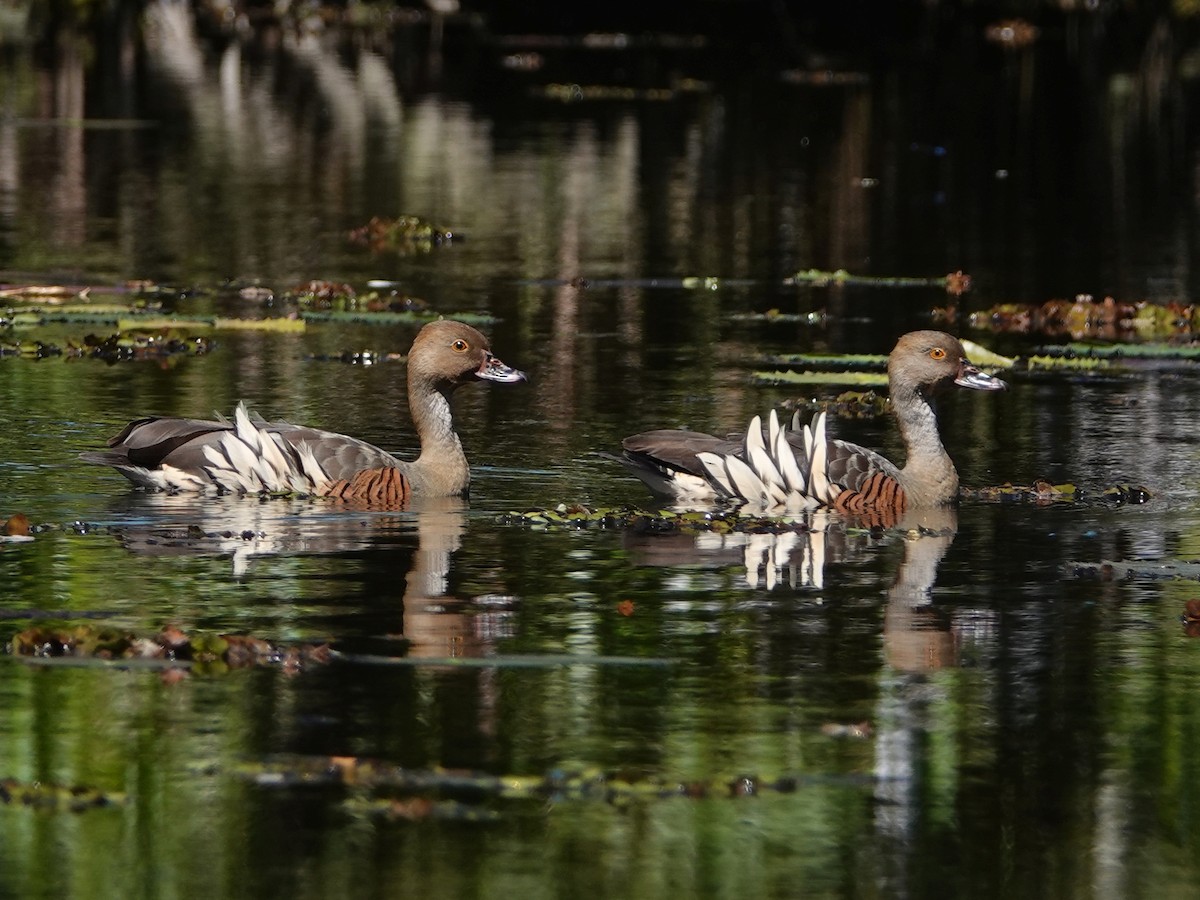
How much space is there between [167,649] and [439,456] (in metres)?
4.21

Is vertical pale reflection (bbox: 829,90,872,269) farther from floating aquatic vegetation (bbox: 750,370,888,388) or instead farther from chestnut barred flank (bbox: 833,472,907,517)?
chestnut barred flank (bbox: 833,472,907,517)

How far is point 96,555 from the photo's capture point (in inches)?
528

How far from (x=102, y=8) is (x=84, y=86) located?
21662mm

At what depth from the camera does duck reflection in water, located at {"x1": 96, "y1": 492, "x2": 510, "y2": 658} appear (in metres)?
12.2

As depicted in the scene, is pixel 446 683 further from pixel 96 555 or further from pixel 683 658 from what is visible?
pixel 96 555

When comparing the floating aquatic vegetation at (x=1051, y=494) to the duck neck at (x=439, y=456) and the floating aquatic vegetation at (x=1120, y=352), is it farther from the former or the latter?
the floating aquatic vegetation at (x=1120, y=352)

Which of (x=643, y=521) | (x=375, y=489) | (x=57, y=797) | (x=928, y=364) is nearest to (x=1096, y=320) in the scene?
(x=928, y=364)

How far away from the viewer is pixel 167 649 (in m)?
11.2

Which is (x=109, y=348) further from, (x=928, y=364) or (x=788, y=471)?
(x=788, y=471)

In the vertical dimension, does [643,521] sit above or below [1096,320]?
below

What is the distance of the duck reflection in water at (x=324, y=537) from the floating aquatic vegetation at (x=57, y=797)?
2.58m

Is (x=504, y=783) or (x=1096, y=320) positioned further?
(x=1096, y=320)

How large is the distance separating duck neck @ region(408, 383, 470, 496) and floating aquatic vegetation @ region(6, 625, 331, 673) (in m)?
3.97

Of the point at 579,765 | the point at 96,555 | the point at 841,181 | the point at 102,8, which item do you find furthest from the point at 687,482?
the point at 102,8
